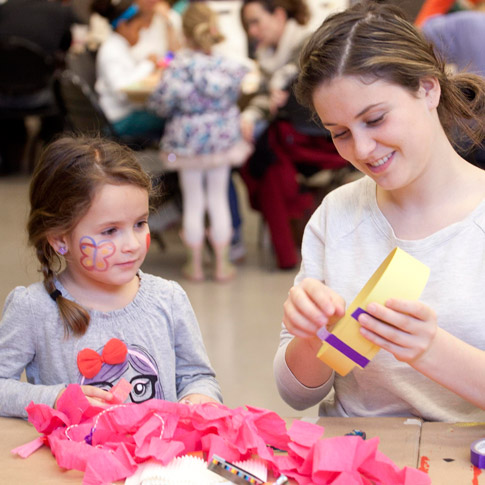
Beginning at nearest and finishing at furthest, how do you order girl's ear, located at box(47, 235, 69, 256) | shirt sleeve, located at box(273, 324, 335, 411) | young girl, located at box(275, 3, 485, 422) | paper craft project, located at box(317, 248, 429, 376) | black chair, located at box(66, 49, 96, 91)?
paper craft project, located at box(317, 248, 429, 376)
young girl, located at box(275, 3, 485, 422)
shirt sleeve, located at box(273, 324, 335, 411)
girl's ear, located at box(47, 235, 69, 256)
black chair, located at box(66, 49, 96, 91)

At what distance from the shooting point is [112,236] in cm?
145

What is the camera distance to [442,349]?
1112 millimetres

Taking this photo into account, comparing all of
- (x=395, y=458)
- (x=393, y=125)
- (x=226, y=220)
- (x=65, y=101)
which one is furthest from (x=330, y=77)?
(x=65, y=101)

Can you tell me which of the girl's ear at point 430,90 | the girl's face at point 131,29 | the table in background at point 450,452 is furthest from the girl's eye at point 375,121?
the girl's face at point 131,29

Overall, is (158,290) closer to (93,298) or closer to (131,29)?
(93,298)

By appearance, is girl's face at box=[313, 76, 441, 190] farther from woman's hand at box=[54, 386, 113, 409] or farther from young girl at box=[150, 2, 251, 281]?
young girl at box=[150, 2, 251, 281]

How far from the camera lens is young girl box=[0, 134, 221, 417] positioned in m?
1.44

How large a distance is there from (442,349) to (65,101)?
3.50 metres

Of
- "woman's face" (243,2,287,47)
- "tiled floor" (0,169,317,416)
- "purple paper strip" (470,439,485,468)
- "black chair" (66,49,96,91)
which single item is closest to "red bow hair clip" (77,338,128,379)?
"purple paper strip" (470,439,485,468)

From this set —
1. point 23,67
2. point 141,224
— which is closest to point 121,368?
point 141,224

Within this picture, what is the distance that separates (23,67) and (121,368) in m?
4.66

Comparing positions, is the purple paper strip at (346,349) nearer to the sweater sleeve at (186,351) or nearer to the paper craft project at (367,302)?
the paper craft project at (367,302)

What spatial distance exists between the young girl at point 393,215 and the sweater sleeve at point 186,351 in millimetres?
196

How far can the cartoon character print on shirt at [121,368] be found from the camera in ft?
4.59
